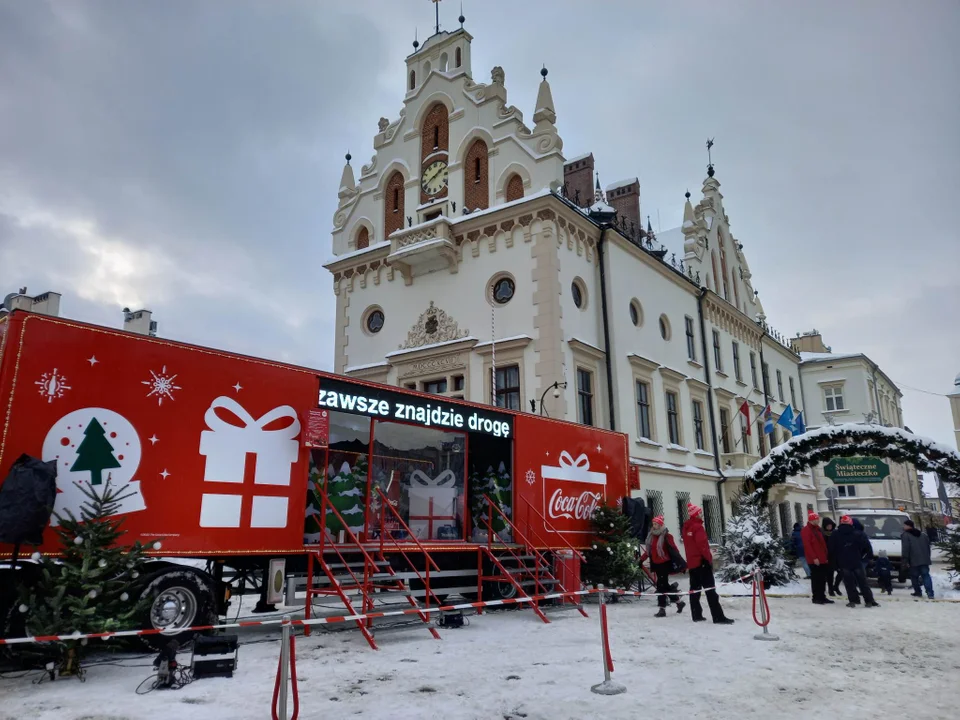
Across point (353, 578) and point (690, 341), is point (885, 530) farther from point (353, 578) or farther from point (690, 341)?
point (353, 578)

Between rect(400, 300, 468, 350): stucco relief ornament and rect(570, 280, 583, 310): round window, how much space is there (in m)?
3.61

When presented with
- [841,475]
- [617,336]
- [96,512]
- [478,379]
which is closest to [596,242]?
[617,336]

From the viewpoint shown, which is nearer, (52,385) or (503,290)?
(52,385)

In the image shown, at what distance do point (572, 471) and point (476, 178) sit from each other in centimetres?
1179

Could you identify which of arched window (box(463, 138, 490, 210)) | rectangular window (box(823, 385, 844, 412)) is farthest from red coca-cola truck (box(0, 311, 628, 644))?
rectangular window (box(823, 385, 844, 412))

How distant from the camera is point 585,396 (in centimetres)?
2216

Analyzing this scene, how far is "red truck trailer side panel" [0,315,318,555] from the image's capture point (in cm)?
823

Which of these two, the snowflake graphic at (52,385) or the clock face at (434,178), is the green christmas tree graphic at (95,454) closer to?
the snowflake graphic at (52,385)

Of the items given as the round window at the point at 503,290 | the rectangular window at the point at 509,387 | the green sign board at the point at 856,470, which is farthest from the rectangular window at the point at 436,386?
the green sign board at the point at 856,470

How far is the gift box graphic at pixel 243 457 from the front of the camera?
9.63 m

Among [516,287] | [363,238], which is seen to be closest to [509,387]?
[516,287]

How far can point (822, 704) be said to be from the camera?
21.4 ft

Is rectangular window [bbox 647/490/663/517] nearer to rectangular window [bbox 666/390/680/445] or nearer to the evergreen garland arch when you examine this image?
rectangular window [bbox 666/390/680/445]

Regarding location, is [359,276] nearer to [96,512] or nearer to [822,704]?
[96,512]
